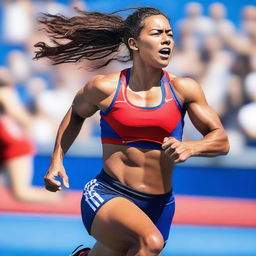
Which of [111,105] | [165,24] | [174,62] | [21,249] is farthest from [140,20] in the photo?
[174,62]

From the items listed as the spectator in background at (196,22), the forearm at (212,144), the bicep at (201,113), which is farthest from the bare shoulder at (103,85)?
the spectator in background at (196,22)

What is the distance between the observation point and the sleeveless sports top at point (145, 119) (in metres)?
4.11

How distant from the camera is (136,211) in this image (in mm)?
3934

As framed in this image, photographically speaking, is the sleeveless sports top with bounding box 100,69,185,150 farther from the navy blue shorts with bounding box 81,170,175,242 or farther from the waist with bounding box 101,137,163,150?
the navy blue shorts with bounding box 81,170,175,242

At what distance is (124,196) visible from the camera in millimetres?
4148

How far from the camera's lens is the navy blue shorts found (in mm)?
4125

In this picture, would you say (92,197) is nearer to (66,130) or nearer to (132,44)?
(66,130)

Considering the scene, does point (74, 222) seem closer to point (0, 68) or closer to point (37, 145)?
point (37, 145)

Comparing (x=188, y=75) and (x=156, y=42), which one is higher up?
(x=188, y=75)

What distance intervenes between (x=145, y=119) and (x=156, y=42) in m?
0.41

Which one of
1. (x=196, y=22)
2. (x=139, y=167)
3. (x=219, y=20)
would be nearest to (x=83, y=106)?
(x=139, y=167)

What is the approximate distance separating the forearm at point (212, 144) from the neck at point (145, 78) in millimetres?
425

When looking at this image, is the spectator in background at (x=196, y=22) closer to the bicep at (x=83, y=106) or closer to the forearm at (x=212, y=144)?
the bicep at (x=83, y=106)

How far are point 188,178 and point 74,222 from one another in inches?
48.2
